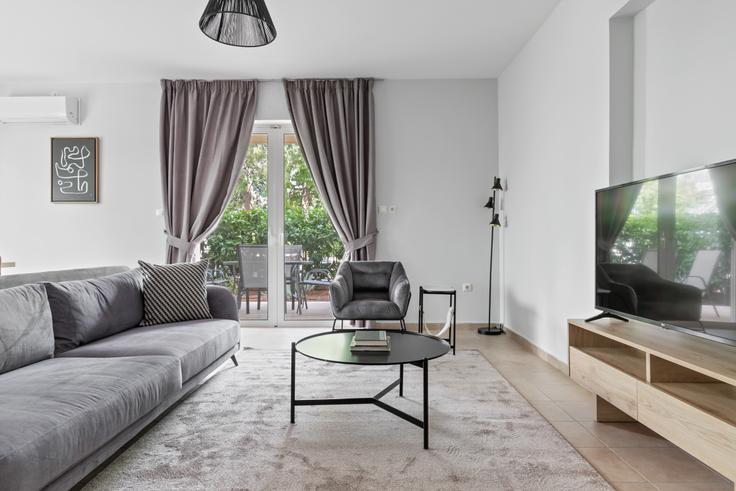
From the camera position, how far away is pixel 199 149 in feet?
16.1

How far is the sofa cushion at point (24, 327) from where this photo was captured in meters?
2.01

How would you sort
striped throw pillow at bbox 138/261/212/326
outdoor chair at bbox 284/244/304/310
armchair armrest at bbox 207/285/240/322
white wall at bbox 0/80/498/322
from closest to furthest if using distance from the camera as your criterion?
striped throw pillow at bbox 138/261/212/326 < armchair armrest at bbox 207/285/240/322 < white wall at bbox 0/80/498/322 < outdoor chair at bbox 284/244/304/310

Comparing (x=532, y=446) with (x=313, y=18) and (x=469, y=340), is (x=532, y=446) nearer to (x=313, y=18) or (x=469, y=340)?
(x=469, y=340)

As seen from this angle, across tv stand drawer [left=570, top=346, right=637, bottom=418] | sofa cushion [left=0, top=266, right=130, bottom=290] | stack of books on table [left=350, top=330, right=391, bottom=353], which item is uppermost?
sofa cushion [left=0, top=266, right=130, bottom=290]

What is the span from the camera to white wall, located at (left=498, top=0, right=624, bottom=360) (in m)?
2.92

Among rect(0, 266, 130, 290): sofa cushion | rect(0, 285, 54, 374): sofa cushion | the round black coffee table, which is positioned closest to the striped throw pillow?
rect(0, 266, 130, 290): sofa cushion

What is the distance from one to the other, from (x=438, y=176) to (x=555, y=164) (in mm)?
1629

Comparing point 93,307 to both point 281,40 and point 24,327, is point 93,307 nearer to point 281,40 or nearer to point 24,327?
point 24,327

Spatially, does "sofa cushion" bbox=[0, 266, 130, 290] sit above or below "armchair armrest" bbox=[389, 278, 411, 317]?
above

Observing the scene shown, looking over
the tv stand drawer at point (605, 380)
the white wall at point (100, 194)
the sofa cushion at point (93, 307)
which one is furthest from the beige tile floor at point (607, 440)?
the white wall at point (100, 194)

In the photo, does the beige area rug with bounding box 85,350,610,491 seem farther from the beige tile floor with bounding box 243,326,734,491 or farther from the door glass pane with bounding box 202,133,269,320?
the door glass pane with bounding box 202,133,269,320

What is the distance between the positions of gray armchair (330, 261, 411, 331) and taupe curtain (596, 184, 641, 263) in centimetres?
179

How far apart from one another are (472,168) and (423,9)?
195cm

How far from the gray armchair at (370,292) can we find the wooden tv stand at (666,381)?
5.59ft
